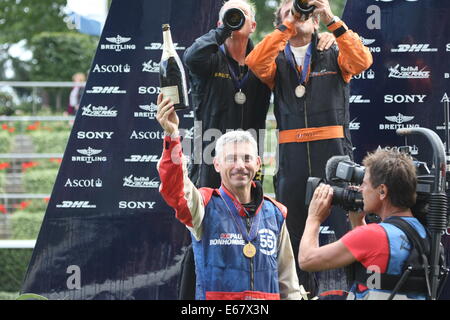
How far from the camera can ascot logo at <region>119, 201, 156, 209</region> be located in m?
6.00

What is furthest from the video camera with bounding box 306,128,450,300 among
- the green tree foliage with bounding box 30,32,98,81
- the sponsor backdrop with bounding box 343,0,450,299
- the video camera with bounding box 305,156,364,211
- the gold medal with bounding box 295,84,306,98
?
the green tree foliage with bounding box 30,32,98,81

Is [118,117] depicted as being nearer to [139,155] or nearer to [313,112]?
[139,155]

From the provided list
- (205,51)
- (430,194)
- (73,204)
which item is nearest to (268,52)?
(205,51)

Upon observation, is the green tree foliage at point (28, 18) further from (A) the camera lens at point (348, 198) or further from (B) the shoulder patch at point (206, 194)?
(A) the camera lens at point (348, 198)

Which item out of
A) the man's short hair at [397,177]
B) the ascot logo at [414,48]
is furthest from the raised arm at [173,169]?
the ascot logo at [414,48]

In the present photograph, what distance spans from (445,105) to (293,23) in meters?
1.37

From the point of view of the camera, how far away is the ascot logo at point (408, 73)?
584cm

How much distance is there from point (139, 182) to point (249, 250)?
216 centimetres

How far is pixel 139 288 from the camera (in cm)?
597

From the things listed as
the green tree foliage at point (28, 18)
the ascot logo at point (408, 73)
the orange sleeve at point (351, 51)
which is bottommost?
the orange sleeve at point (351, 51)

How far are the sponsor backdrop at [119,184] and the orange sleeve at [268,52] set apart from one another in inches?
42.9

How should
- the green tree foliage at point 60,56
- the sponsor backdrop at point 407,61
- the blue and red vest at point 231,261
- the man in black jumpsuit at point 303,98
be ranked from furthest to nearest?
1. the green tree foliage at point 60,56
2. the sponsor backdrop at point 407,61
3. the man in black jumpsuit at point 303,98
4. the blue and red vest at point 231,261

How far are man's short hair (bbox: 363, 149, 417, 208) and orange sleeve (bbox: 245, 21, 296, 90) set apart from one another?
1522 mm

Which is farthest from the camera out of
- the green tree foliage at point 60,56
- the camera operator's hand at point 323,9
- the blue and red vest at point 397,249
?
the green tree foliage at point 60,56
